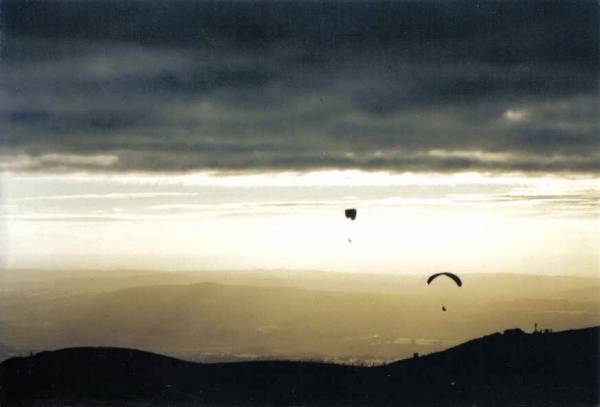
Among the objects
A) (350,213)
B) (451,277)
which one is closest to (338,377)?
(350,213)

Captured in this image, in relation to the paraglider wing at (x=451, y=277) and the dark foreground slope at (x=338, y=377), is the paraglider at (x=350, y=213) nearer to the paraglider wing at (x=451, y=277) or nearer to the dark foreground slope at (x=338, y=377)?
the paraglider wing at (x=451, y=277)

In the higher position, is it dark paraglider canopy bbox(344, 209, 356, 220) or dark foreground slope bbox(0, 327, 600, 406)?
dark paraglider canopy bbox(344, 209, 356, 220)

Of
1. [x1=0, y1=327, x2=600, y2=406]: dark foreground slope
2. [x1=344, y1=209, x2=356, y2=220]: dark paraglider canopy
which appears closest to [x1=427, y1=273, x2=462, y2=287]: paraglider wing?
[x1=344, y1=209, x2=356, y2=220]: dark paraglider canopy

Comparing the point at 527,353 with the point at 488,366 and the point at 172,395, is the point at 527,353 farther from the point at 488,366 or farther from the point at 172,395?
the point at 172,395

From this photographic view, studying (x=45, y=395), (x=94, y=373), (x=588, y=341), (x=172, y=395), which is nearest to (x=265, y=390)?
(x=172, y=395)

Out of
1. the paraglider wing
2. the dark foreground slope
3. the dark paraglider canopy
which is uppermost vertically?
the dark paraglider canopy

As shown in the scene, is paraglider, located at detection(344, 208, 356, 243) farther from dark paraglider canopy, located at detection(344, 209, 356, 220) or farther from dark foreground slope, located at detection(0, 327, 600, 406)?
dark foreground slope, located at detection(0, 327, 600, 406)

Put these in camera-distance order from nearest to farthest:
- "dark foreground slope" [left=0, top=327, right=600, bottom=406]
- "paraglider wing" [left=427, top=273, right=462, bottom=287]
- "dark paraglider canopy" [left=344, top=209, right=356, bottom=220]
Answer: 1. "paraglider wing" [left=427, top=273, right=462, bottom=287]
2. "dark paraglider canopy" [left=344, top=209, right=356, bottom=220]
3. "dark foreground slope" [left=0, top=327, right=600, bottom=406]

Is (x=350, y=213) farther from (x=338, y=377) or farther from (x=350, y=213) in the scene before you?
(x=338, y=377)

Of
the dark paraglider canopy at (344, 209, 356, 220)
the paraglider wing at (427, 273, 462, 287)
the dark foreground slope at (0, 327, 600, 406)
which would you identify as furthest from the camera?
the dark foreground slope at (0, 327, 600, 406)
